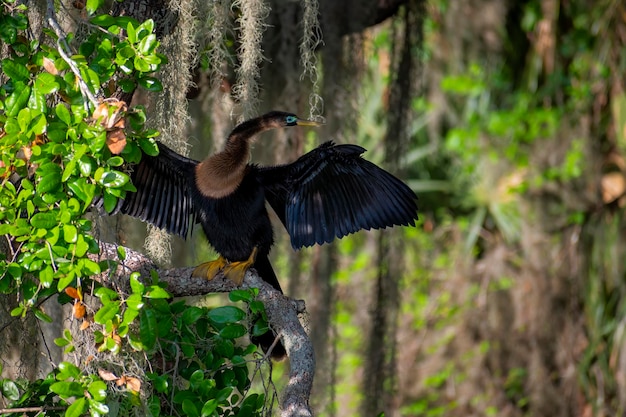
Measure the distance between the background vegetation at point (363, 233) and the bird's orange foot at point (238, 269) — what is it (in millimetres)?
183

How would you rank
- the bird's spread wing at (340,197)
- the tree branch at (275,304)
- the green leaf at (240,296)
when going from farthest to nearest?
the bird's spread wing at (340,197) < the green leaf at (240,296) < the tree branch at (275,304)

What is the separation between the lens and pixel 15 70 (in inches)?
56.9

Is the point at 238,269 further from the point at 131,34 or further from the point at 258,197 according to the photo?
the point at 131,34

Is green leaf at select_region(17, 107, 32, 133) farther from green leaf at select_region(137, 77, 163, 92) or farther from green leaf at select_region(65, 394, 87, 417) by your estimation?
green leaf at select_region(65, 394, 87, 417)

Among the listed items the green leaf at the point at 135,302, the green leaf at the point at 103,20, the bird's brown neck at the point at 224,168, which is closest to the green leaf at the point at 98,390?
the green leaf at the point at 135,302

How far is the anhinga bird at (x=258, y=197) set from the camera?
72.9 inches

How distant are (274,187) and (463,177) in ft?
11.1

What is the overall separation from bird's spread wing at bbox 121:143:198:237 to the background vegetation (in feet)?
0.18

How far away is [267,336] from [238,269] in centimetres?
17

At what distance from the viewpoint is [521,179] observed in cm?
519

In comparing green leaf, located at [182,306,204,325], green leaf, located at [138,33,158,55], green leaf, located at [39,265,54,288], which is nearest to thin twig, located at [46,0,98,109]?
green leaf, located at [138,33,158,55]

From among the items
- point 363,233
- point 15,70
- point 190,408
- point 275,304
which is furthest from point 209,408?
point 363,233

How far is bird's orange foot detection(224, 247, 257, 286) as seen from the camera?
1.85m

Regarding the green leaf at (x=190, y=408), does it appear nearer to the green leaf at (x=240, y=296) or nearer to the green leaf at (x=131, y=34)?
the green leaf at (x=240, y=296)
